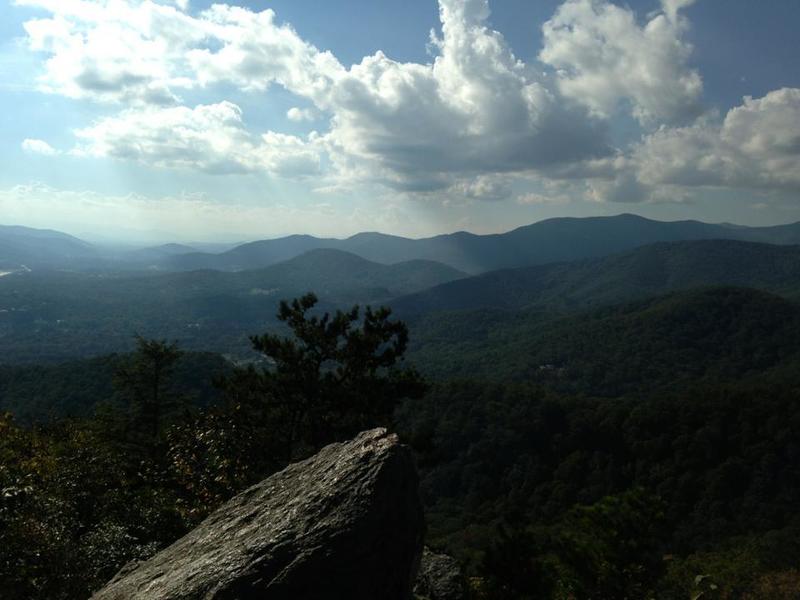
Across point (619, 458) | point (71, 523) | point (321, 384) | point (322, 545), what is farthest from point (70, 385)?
point (322, 545)

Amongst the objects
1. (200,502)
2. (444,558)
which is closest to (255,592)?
(444,558)

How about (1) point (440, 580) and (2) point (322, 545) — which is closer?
(2) point (322, 545)

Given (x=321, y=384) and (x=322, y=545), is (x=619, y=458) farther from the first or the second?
(x=322, y=545)

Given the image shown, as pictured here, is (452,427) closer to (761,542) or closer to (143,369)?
(761,542)

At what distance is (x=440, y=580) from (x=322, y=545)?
8.37 m

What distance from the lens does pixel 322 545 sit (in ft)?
26.7

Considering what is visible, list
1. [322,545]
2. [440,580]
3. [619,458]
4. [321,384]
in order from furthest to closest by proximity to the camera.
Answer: [619,458] < [321,384] < [440,580] < [322,545]

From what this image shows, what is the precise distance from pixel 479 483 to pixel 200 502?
130368 mm

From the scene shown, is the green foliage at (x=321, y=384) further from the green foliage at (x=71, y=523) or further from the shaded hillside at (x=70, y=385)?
the shaded hillside at (x=70, y=385)

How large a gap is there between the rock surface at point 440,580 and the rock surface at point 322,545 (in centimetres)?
599

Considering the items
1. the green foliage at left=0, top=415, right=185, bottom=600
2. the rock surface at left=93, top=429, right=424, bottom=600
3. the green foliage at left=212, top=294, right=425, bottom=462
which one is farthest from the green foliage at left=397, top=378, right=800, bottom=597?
the rock surface at left=93, top=429, right=424, bottom=600

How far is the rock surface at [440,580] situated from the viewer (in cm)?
1445

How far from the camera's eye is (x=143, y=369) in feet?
145

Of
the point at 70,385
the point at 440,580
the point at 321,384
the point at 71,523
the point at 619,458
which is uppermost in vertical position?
the point at 321,384
